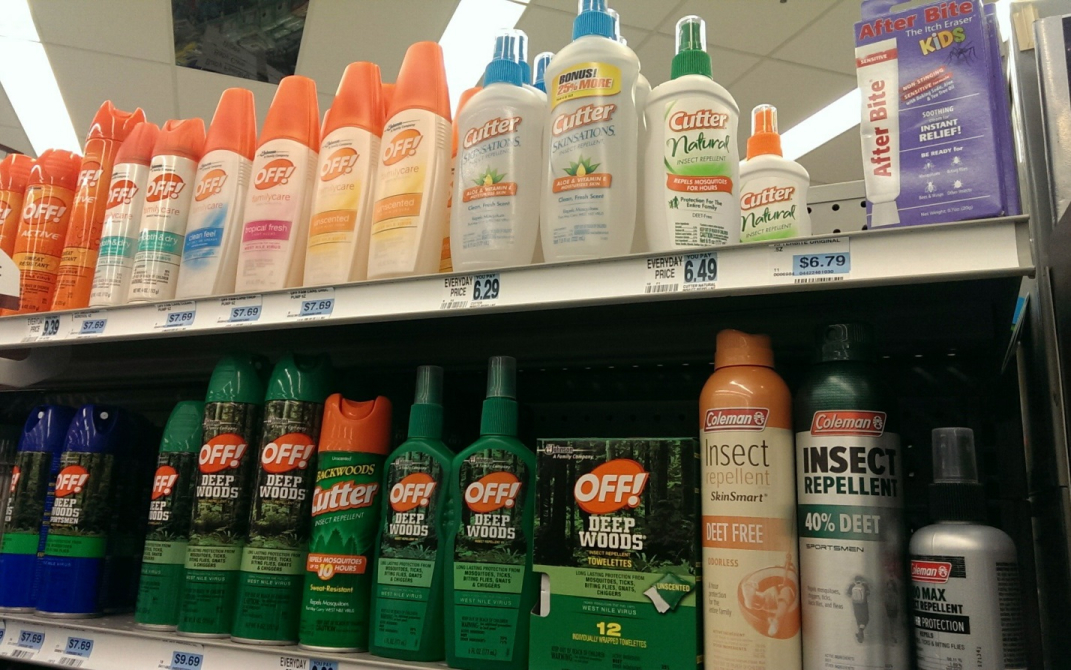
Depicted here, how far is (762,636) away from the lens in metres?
0.70

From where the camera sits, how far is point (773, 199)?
115 centimetres

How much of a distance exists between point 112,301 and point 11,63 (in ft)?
11.6

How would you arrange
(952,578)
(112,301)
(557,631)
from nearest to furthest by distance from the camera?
(952,578)
(557,631)
(112,301)

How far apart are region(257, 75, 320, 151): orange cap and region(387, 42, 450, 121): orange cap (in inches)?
6.2

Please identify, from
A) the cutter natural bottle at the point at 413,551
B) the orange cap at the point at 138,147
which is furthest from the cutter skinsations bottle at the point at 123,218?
the cutter natural bottle at the point at 413,551

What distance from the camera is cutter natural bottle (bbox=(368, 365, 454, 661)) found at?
86 centimetres

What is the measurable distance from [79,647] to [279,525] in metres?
0.33

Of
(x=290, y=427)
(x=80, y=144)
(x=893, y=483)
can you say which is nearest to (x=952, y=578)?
(x=893, y=483)

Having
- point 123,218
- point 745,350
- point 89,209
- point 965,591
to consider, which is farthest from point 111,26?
point 965,591

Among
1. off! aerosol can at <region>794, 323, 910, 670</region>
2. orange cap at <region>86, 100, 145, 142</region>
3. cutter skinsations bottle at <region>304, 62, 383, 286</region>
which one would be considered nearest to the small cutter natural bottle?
off! aerosol can at <region>794, 323, 910, 670</region>

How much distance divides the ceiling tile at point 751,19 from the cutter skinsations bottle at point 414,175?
92.1 inches

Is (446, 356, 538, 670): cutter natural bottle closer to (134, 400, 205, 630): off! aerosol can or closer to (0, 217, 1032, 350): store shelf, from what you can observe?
(0, 217, 1032, 350): store shelf

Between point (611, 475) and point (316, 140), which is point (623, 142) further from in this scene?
point (316, 140)

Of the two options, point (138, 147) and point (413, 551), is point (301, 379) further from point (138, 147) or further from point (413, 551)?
point (138, 147)
